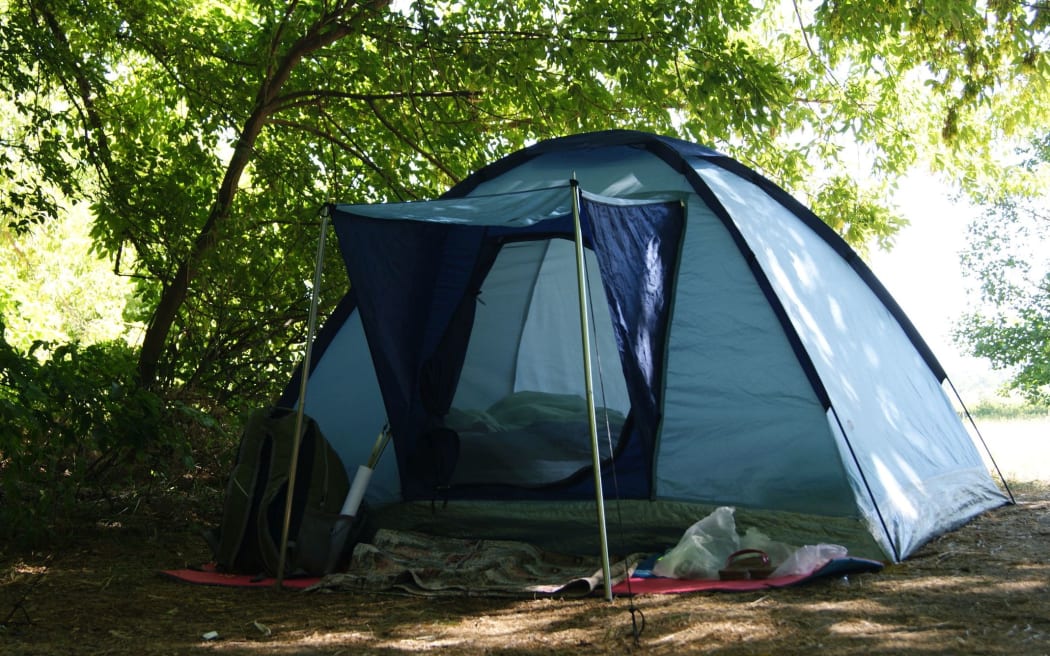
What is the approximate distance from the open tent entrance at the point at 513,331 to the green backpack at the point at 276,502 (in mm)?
400

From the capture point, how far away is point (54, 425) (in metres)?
3.71

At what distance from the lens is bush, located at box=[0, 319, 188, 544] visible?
3.43 m

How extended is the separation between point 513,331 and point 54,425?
2046 mm

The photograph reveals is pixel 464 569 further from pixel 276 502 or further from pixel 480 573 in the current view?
pixel 276 502

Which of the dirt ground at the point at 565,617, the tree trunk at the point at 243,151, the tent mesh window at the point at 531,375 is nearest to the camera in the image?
the dirt ground at the point at 565,617

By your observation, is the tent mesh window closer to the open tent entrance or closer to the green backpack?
the open tent entrance

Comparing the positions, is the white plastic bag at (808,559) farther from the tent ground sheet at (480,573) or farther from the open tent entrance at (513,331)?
the open tent entrance at (513,331)

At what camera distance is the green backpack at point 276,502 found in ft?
12.3

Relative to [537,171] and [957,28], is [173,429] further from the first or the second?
[957,28]

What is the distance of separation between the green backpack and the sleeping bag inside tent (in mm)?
394

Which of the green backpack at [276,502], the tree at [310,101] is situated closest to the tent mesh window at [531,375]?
the green backpack at [276,502]

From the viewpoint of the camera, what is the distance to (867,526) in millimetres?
3566

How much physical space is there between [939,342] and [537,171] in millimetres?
11978

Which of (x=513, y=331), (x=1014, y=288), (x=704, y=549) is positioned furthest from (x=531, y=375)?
(x=1014, y=288)
